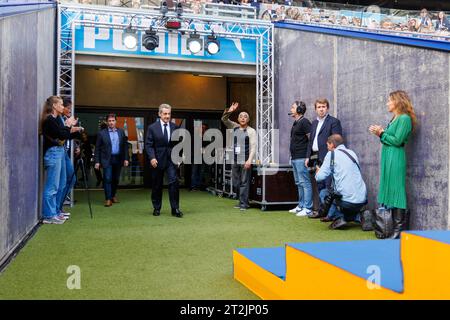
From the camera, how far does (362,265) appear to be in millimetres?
2439

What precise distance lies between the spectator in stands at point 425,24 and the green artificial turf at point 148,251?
700 cm

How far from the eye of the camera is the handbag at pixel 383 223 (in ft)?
16.8

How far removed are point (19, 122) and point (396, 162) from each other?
12.7 ft

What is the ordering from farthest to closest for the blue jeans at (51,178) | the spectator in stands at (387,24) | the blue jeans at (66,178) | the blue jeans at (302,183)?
the spectator in stands at (387,24) → the blue jeans at (302,183) → the blue jeans at (66,178) → the blue jeans at (51,178)

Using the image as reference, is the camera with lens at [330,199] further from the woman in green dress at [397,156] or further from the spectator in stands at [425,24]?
the spectator in stands at [425,24]

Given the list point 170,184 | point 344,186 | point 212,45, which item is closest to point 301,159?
point 344,186

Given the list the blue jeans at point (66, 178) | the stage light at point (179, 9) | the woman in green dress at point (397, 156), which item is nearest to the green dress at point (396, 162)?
the woman in green dress at point (397, 156)

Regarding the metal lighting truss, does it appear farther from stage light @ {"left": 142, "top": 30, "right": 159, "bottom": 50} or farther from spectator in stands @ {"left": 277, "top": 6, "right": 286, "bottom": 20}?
spectator in stands @ {"left": 277, "top": 6, "right": 286, "bottom": 20}

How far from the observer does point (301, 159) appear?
712cm

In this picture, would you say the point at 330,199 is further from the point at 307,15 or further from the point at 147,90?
the point at 147,90

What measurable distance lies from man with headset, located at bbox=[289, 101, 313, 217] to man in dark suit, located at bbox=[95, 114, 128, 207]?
9.94 ft

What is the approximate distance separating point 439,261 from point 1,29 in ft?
11.5

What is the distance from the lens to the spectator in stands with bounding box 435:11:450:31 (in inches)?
456
